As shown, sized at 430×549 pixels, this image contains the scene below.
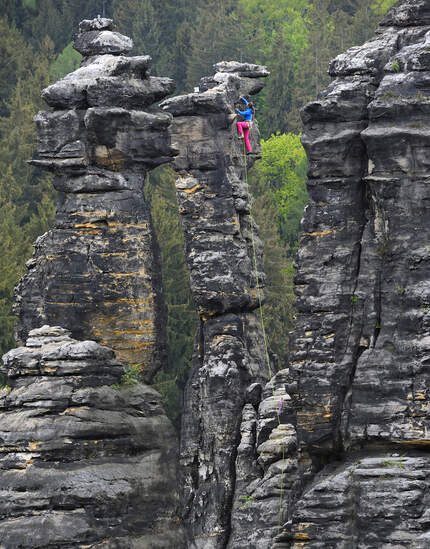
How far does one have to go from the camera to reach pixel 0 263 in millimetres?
82625

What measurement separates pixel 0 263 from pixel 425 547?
40788mm

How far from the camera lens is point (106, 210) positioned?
5494cm

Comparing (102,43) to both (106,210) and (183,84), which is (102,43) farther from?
(183,84)

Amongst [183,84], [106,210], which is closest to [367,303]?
[106,210]

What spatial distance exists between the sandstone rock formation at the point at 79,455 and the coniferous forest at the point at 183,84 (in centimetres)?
2777

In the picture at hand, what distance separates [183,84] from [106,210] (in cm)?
5682

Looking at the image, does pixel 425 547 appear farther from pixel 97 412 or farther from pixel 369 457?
pixel 97 412

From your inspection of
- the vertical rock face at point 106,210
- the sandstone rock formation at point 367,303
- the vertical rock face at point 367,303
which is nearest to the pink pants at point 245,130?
the vertical rock face at point 106,210

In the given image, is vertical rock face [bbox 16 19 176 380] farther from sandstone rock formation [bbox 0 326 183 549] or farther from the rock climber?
the rock climber

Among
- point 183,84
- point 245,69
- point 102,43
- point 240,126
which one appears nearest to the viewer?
point 102,43

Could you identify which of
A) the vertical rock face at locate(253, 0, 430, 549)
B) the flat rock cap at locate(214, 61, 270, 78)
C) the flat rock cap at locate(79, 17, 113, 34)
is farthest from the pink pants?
the vertical rock face at locate(253, 0, 430, 549)

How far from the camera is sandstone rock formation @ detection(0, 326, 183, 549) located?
48750 mm

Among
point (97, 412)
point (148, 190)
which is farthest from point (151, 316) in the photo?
point (148, 190)

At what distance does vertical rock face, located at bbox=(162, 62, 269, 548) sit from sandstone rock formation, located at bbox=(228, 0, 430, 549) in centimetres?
929
